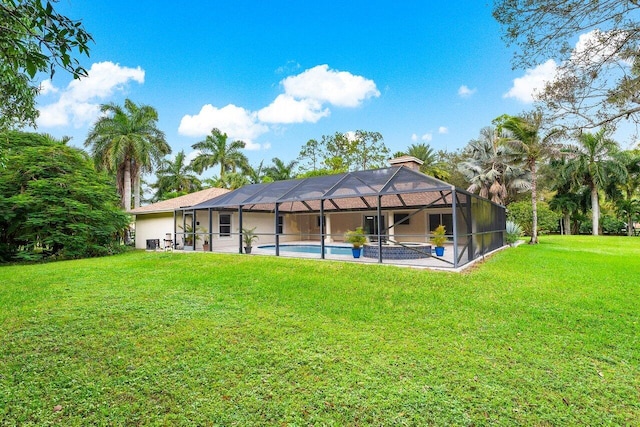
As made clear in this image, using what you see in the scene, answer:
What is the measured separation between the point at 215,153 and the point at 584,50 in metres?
29.1

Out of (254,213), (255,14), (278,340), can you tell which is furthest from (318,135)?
(278,340)

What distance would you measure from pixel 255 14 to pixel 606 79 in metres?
11.9

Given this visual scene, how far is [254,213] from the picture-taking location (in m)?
18.8

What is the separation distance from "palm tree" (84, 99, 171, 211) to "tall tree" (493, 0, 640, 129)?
22434mm

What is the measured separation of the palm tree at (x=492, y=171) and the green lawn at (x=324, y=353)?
61.4 ft

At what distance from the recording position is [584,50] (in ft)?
19.1

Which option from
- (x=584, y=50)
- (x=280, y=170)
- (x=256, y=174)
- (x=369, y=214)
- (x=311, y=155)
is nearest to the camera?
(x=584, y=50)

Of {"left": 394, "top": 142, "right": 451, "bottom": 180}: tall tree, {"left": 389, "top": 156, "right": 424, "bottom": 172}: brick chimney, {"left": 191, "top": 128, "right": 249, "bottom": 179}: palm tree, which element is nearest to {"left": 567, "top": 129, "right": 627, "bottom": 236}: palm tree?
{"left": 394, "top": 142, "right": 451, "bottom": 180}: tall tree

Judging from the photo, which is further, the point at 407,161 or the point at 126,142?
the point at 126,142

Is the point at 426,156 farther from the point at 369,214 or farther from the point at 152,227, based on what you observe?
the point at 152,227

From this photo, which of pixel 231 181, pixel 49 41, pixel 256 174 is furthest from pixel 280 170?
pixel 49 41

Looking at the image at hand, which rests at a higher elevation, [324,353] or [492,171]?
[492,171]

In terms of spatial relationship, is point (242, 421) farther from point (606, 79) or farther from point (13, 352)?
point (606, 79)

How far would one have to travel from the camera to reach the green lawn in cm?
272
